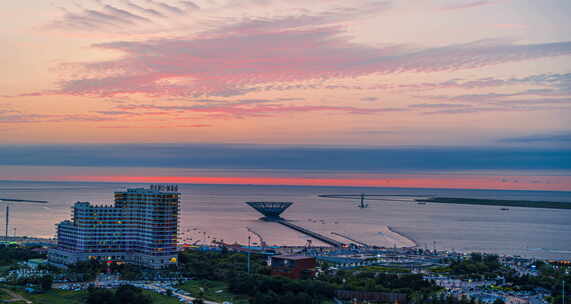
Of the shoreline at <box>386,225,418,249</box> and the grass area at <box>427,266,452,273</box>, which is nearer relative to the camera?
the grass area at <box>427,266,452,273</box>

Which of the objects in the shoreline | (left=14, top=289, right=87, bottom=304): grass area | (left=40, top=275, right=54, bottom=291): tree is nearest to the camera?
(left=14, top=289, right=87, bottom=304): grass area

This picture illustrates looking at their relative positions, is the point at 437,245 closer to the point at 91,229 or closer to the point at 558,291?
the point at 558,291

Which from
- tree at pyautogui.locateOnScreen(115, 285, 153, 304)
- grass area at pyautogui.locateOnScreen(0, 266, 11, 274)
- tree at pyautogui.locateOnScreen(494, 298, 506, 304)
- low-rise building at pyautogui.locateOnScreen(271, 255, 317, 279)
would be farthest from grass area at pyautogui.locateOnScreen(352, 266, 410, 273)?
grass area at pyautogui.locateOnScreen(0, 266, 11, 274)

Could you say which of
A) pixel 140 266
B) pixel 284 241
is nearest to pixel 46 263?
pixel 140 266

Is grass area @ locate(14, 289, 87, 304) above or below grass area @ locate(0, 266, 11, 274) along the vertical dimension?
above

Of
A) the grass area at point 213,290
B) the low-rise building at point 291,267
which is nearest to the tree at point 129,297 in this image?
the grass area at point 213,290

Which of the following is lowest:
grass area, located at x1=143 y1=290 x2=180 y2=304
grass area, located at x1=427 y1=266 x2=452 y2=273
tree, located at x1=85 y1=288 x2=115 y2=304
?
grass area, located at x1=143 y1=290 x2=180 y2=304

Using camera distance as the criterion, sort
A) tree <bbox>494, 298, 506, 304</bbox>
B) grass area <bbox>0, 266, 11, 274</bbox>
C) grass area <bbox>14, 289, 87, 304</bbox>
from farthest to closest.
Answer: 1. grass area <bbox>0, 266, 11, 274</bbox>
2. grass area <bbox>14, 289, 87, 304</bbox>
3. tree <bbox>494, 298, 506, 304</bbox>

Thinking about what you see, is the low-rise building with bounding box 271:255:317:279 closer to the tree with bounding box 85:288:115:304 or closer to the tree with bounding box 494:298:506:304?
the tree with bounding box 85:288:115:304
